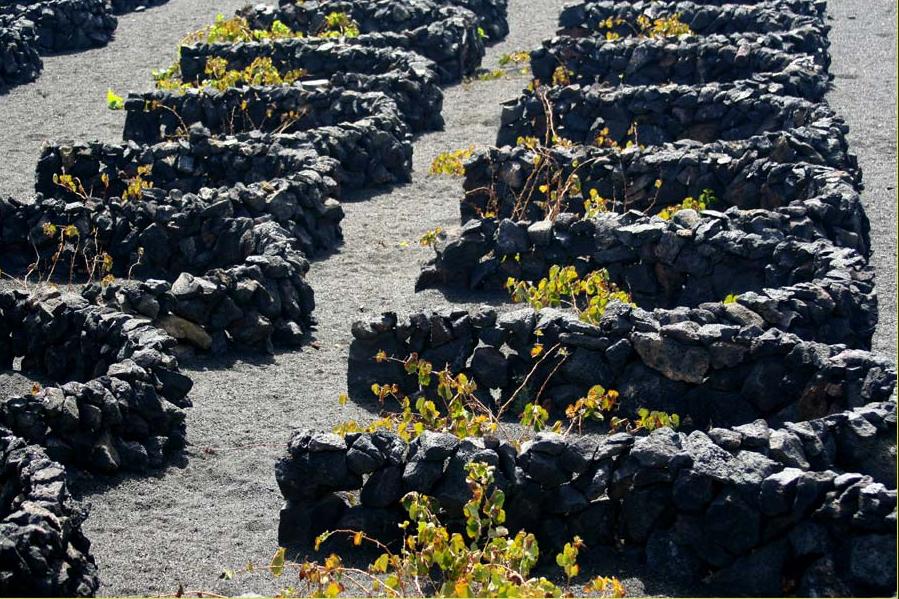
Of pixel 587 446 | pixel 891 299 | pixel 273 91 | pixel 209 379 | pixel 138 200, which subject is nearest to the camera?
pixel 587 446

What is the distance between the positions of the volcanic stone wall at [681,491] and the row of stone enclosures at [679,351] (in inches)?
0.6

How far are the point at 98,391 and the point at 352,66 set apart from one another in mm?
13945

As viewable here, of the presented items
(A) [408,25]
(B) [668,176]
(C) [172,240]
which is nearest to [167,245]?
(C) [172,240]

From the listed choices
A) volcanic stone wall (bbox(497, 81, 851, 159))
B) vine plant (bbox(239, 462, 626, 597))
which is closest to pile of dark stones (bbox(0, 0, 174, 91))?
volcanic stone wall (bbox(497, 81, 851, 159))

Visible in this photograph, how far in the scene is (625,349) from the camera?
11.8 metres

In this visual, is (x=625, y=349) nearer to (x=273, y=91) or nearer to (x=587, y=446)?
(x=587, y=446)

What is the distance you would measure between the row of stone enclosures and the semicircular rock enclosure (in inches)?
1.0

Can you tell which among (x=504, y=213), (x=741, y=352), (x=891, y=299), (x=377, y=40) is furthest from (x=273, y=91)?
(x=741, y=352)

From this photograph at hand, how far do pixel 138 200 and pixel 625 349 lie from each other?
23.8 feet

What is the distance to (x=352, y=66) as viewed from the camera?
24.2 metres

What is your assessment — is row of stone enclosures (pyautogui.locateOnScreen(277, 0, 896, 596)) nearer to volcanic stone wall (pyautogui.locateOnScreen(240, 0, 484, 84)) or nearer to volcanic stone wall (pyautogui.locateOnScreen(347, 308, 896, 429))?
volcanic stone wall (pyautogui.locateOnScreen(347, 308, 896, 429))

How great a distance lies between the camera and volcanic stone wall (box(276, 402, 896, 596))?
8523mm

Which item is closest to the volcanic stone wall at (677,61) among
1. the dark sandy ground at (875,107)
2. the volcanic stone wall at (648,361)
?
the dark sandy ground at (875,107)

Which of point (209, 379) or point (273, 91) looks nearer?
point (209, 379)
